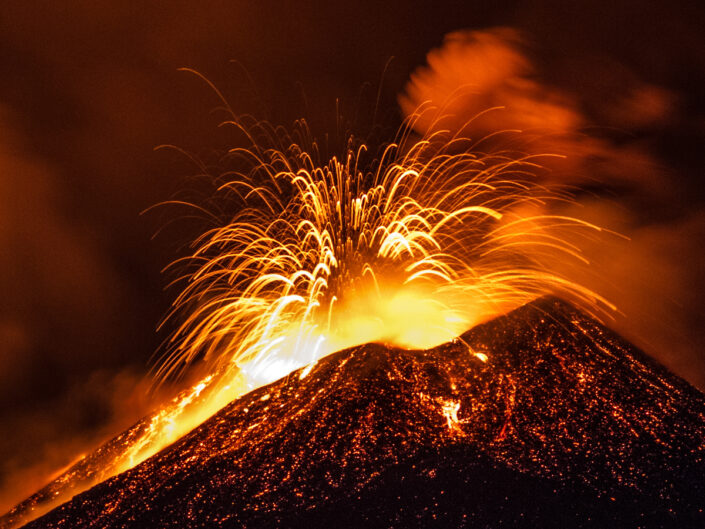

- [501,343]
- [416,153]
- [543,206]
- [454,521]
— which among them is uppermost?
[416,153]

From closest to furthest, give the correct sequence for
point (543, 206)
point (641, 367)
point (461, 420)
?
point (461, 420) < point (641, 367) < point (543, 206)

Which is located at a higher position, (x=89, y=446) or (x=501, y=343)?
(x=89, y=446)

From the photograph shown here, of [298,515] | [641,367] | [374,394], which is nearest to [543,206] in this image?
[641,367]

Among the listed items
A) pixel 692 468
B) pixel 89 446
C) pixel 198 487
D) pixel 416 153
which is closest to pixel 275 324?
pixel 416 153

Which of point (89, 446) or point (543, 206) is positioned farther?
point (89, 446)

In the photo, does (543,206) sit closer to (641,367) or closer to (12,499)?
(641,367)

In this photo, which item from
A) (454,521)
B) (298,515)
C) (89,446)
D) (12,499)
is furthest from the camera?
(89,446)

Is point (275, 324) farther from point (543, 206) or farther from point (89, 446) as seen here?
point (89, 446)
